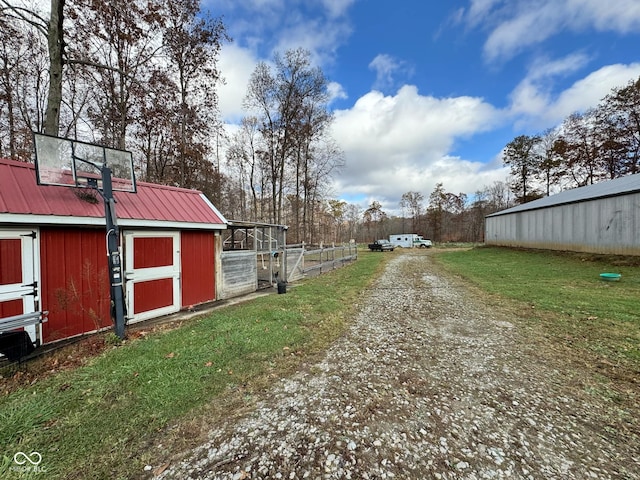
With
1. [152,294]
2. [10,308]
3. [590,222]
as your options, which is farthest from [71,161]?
[590,222]

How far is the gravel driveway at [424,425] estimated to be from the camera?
6.72 feet

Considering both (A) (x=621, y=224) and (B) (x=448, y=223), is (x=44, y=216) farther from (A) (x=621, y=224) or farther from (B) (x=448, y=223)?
(B) (x=448, y=223)

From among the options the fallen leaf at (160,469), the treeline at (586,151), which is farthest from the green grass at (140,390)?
the treeline at (586,151)

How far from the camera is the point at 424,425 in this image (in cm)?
252

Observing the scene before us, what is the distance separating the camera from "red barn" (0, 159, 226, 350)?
4.41m

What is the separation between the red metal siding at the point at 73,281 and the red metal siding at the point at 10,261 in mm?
279

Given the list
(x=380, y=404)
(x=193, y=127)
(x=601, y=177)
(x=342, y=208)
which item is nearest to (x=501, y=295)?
(x=380, y=404)

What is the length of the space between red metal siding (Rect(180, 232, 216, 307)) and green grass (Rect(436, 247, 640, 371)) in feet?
27.0

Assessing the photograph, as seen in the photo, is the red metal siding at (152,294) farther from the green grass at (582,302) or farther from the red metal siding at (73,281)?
the green grass at (582,302)

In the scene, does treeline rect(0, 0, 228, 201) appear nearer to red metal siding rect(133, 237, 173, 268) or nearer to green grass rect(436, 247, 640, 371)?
red metal siding rect(133, 237, 173, 268)

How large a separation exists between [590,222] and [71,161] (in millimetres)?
22597

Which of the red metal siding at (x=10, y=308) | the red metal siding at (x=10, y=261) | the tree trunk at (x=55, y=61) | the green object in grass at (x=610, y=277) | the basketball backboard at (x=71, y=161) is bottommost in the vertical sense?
the green object in grass at (x=610, y=277)

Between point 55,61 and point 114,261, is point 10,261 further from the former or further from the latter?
point 55,61

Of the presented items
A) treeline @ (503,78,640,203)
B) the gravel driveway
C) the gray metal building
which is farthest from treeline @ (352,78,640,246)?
the gravel driveway
